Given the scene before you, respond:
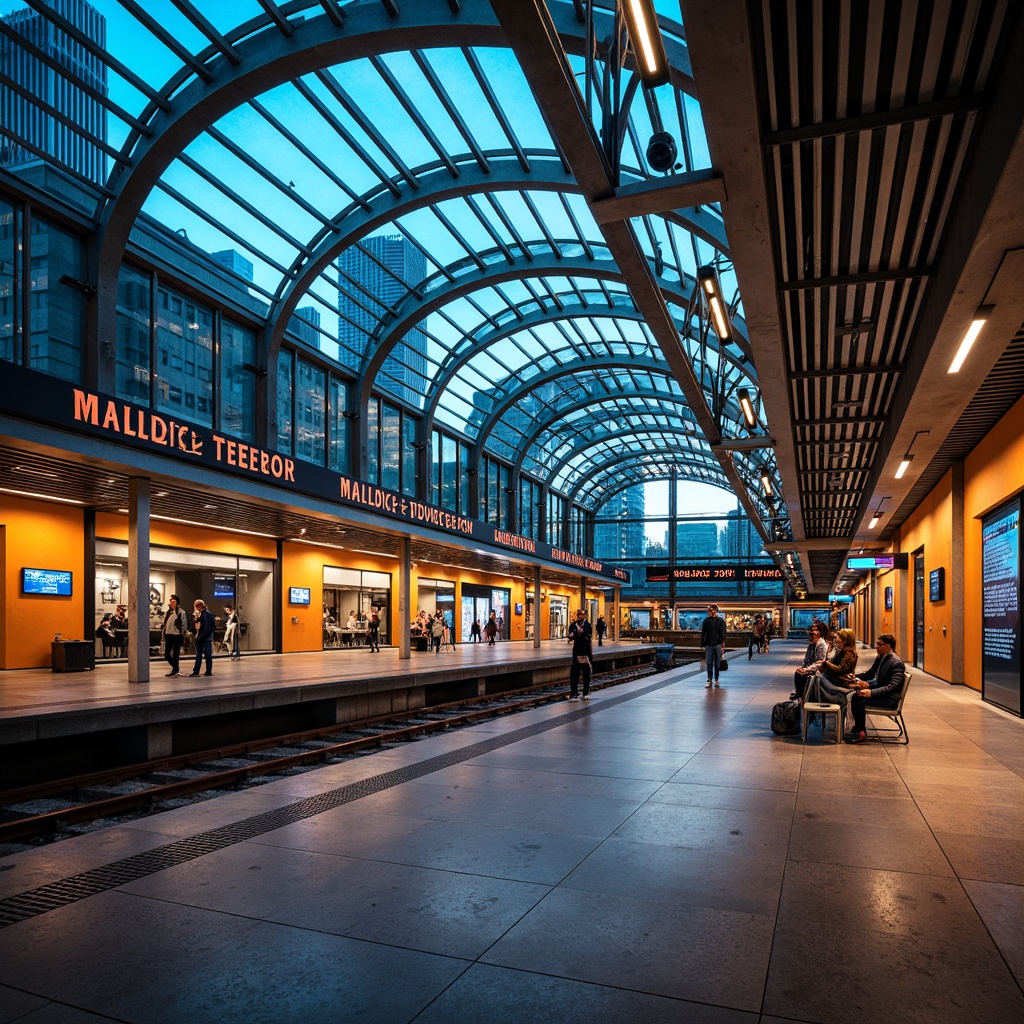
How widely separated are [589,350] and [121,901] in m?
30.5

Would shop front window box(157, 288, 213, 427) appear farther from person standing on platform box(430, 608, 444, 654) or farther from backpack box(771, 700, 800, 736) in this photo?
backpack box(771, 700, 800, 736)

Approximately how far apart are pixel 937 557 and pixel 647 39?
17048 millimetres

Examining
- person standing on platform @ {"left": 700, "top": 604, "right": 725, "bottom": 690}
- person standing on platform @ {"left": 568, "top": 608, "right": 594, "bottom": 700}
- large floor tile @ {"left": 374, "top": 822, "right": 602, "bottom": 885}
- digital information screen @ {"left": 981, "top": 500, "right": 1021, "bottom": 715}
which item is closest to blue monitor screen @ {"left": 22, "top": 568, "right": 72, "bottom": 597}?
person standing on platform @ {"left": 568, "top": 608, "right": 594, "bottom": 700}

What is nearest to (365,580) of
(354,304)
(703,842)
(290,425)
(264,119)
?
(290,425)

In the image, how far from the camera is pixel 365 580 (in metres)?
29.2

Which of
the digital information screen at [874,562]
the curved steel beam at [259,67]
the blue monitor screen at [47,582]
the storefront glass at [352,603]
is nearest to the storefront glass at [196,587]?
the blue monitor screen at [47,582]

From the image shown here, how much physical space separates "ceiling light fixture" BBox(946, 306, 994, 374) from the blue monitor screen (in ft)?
55.2

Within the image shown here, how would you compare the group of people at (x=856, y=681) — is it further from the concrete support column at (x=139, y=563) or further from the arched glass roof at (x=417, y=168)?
the concrete support column at (x=139, y=563)

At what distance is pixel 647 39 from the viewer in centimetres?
426

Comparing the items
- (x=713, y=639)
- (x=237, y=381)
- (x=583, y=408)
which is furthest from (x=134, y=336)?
(x=583, y=408)

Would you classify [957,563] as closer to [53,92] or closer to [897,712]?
[897,712]

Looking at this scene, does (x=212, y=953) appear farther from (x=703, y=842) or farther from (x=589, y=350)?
(x=589, y=350)

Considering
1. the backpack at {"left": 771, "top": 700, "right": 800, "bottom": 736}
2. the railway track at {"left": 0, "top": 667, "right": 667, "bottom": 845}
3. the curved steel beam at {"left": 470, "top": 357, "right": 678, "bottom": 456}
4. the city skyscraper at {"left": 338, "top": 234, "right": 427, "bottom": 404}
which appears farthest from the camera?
the curved steel beam at {"left": 470, "top": 357, "right": 678, "bottom": 456}

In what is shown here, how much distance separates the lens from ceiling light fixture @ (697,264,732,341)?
841cm
